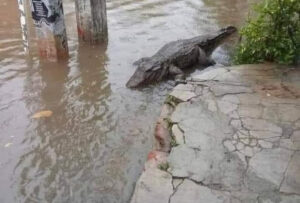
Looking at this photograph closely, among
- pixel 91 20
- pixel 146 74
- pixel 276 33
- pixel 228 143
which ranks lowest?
pixel 146 74

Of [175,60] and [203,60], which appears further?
[203,60]

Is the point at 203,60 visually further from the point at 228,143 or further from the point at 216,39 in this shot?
the point at 228,143

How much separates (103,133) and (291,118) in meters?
2.25

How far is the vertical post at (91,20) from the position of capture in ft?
25.8

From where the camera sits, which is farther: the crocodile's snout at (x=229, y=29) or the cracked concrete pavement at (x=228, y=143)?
the crocodile's snout at (x=229, y=29)

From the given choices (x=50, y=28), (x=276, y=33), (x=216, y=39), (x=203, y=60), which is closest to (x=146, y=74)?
(x=203, y=60)

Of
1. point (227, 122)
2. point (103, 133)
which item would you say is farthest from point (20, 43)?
point (227, 122)

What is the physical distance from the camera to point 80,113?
19.5ft

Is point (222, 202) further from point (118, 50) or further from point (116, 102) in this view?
point (118, 50)

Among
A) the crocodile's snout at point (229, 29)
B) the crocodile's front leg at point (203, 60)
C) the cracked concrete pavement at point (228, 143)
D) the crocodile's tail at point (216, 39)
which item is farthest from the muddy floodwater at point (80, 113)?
the cracked concrete pavement at point (228, 143)

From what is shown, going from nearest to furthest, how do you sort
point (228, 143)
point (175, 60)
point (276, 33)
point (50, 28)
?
point (228, 143)
point (276, 33)
point (50, 28)
point (175, 60)

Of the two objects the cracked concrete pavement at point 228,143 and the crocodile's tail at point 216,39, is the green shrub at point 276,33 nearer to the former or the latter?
the cracked concrete pavement at point 228,143

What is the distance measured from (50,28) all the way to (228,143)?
4.13 metres

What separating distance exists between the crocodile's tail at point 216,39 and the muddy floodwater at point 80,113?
0.16 metres
